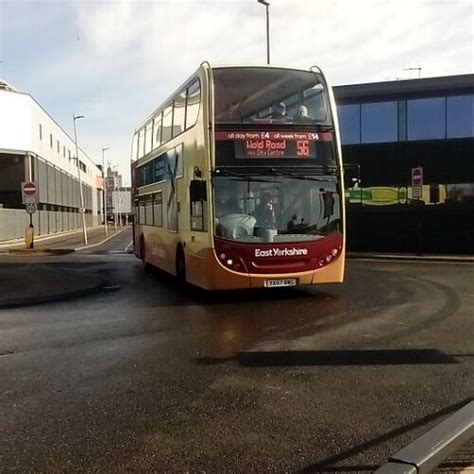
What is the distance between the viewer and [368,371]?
6.82m

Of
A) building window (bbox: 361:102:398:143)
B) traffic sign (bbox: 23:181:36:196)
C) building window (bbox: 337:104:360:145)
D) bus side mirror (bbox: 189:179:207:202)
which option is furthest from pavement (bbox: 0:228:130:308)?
building window (bbox: 361:102:398:143)

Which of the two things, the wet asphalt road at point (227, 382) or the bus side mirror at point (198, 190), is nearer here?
the wet asphalt road at point (227, 382)

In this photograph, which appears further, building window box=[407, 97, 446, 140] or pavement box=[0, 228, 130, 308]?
building window box=[407, 97, 446, 140]

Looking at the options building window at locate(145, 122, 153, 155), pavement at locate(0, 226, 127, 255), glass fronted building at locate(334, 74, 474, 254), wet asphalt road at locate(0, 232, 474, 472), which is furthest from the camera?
pavement at locate(0, 226, 127, 255)

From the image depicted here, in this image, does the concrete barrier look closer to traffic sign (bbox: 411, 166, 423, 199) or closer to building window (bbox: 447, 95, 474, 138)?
traffic sign (bbox: 411, 166, 423, 199)

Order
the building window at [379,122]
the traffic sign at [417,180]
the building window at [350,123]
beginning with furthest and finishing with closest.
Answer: the building window at [350,123] → the building window at [379,122] → the traffic sign at [417,180]

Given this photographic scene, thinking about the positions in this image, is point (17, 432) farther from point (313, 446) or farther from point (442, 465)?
point (442, 465)

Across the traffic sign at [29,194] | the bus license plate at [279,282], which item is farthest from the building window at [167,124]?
the traffic sign at [29,194]

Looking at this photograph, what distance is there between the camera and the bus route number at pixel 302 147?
1195 centimetres

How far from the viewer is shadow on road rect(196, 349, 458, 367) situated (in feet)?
23.6

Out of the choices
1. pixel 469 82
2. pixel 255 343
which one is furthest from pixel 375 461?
pixel 469 82

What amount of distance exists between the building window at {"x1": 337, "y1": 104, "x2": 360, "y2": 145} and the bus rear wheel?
54.0 feet

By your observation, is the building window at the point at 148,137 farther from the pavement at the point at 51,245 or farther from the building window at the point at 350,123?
the pavement at the point at 51,245

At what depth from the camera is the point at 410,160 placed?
90.7ft
